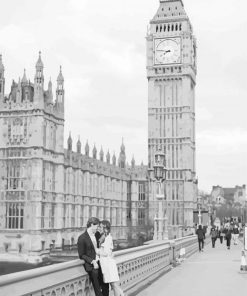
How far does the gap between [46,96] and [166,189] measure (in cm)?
3567

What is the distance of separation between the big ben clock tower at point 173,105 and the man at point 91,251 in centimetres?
7420

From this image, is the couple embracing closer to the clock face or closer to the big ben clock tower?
the big ben clock tower

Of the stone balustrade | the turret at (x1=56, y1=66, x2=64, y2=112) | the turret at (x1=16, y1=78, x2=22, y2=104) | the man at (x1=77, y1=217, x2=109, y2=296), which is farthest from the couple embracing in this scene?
the turret at (x1=56, y1=66, x2=64, y2=112)

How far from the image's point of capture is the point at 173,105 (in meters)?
85.5

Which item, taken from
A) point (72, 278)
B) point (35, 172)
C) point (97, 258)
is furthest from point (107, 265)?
point (35, 172)

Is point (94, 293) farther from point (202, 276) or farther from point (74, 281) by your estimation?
point (202, 276)

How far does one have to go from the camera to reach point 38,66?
50719mm

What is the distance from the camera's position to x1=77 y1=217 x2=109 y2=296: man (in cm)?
898

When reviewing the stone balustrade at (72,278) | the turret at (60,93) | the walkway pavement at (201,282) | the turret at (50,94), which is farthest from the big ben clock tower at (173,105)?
the stone balustrade at (72,278)

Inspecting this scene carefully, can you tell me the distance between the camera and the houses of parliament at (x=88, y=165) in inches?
1930

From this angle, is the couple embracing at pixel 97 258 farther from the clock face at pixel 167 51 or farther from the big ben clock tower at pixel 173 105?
the clock face at pixel 167 51

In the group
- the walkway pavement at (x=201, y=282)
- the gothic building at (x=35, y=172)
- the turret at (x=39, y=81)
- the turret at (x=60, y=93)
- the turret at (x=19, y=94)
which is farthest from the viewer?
the turret at (x=60, y=93)

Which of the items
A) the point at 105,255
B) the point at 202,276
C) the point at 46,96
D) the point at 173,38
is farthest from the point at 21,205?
the point at 173,38

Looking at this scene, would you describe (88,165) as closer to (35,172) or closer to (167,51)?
(35,172)
